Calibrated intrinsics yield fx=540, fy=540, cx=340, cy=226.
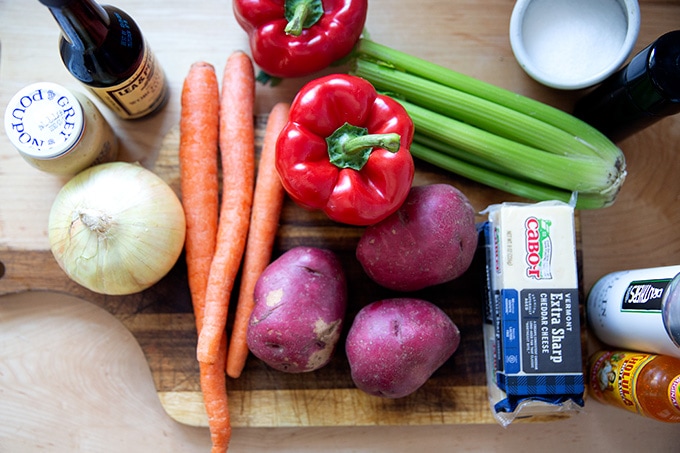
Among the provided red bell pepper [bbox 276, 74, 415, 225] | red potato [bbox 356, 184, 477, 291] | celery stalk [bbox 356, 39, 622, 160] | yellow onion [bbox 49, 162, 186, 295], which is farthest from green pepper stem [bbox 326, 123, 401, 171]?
yellow onion [bbox 49, 162, 186, 295]

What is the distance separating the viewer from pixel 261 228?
45.4 inches

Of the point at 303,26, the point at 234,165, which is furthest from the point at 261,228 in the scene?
the point at 303,26

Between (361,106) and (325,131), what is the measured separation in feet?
0.26

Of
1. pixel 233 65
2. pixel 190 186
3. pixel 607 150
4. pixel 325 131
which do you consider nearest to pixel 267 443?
pixel 190 186

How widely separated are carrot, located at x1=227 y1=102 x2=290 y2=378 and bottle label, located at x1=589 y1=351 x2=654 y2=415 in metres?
0.73

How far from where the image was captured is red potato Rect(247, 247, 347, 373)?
40.0 inches

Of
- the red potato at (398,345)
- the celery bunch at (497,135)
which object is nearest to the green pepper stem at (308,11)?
the celery bunch at (497,135)

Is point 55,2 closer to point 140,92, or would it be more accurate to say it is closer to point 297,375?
point 140,92

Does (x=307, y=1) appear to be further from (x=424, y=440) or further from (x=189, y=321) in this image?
(x=424, y=440)

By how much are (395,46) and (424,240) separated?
1.67ft

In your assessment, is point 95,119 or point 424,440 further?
point 424,440

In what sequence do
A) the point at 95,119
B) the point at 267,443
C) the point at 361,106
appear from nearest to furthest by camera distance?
the point at 361,106 < the point at 95,119 < the point at 267,443

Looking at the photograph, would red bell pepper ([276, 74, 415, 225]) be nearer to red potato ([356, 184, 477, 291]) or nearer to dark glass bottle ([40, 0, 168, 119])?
red potato ([356, 184, 477, 291])

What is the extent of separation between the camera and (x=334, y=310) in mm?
1050
